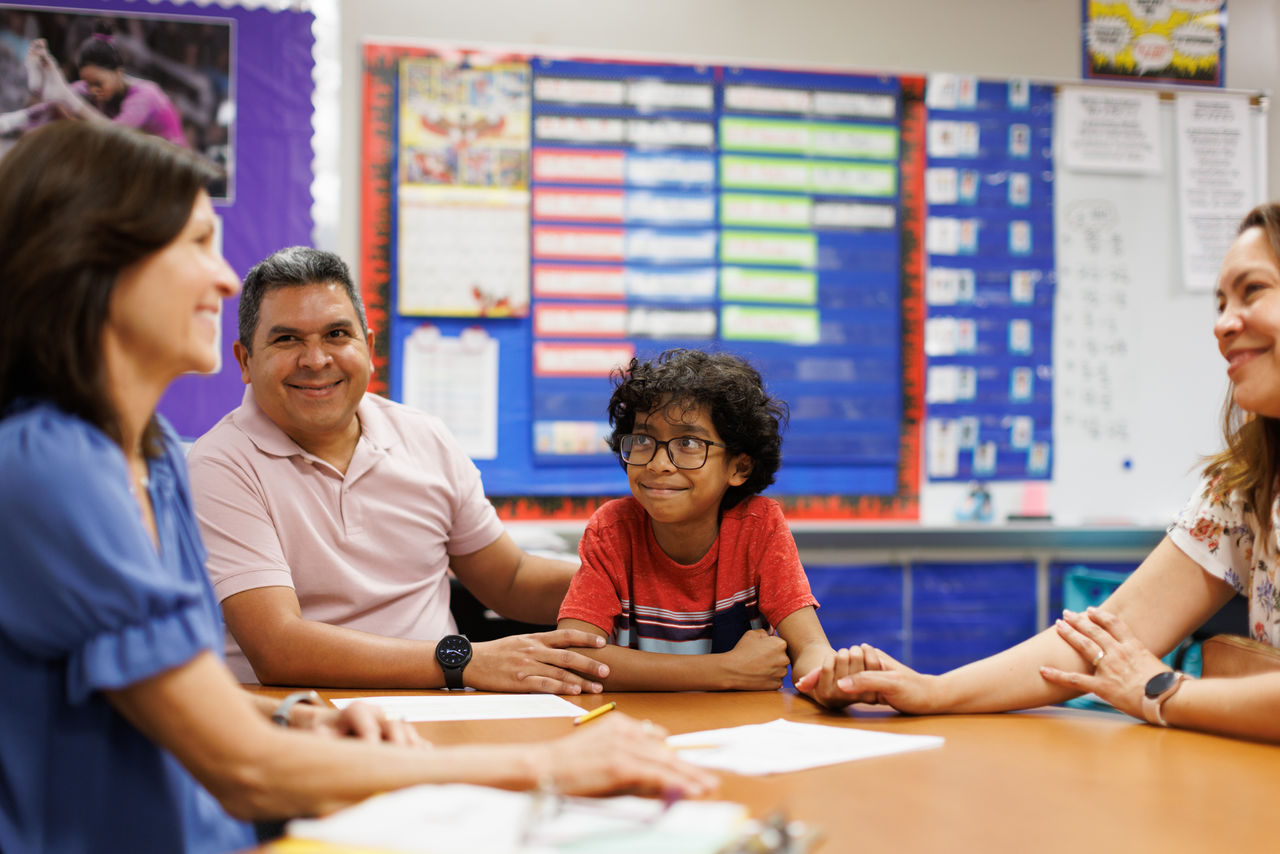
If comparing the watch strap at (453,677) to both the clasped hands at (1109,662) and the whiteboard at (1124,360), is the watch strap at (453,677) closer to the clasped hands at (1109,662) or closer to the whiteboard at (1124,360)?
the clasped hands at (1109,662)

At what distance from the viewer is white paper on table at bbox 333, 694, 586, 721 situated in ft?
4.57

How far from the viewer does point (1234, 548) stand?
5.20ft

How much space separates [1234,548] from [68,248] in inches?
66.2

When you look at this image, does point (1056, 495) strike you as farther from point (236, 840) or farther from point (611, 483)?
point (236, 840)

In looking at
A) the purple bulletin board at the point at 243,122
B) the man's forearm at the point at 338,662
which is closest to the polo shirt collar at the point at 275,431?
the man's forearm at the point at 338,662

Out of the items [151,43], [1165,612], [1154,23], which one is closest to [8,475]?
[1165,612]

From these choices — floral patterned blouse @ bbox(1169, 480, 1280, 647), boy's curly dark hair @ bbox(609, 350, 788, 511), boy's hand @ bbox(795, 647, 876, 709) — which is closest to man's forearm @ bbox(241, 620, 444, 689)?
boy's curly dark hair @ bbox(609, 350, 788, 511)

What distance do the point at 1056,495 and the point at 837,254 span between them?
121cm

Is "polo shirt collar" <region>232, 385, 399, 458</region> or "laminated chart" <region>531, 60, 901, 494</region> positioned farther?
"laminated chart" <region>531, 60, 901, 494</region>

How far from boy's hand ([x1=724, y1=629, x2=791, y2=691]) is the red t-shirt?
121mm

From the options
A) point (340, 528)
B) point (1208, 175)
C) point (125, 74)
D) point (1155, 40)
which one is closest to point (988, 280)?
Answer: point (1208, 175)

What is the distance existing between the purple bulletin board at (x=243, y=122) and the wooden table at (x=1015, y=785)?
218 centimetres

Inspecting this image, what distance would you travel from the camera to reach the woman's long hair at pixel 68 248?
0.94 meters

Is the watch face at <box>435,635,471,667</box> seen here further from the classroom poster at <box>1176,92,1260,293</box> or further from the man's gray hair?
the classroom poster at <box>1176,92,1260,293</box>
